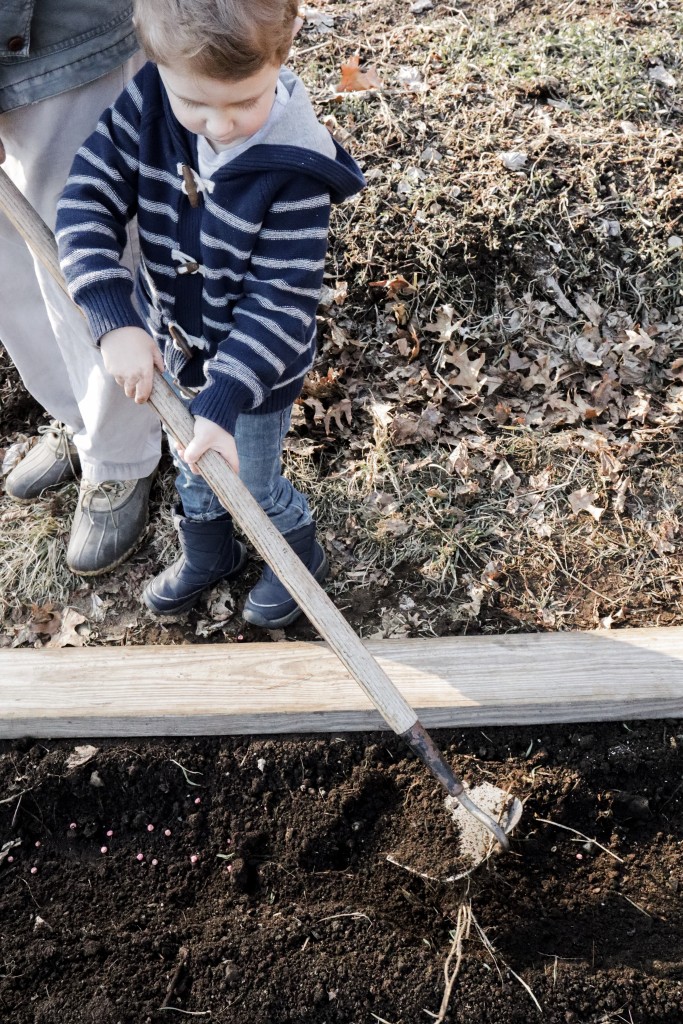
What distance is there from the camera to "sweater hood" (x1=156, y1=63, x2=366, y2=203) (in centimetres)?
179

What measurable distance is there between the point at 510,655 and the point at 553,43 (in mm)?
3360

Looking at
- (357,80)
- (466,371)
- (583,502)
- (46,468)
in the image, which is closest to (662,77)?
(357,80)

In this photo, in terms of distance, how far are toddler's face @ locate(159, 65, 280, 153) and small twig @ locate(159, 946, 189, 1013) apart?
2116 millimetres

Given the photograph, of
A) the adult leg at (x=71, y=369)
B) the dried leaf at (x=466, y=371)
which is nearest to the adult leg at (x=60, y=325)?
the adult leg at (x=71, y=369)

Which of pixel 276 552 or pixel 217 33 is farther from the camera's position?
pixel 276 552

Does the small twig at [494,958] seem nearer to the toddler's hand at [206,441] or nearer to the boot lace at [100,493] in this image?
the toddler's hand at [206,441]

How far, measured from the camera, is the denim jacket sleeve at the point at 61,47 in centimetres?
202

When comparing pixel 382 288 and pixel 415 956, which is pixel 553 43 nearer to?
pixel 382 288

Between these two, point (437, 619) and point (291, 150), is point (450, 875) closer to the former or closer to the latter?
point (437, 619)

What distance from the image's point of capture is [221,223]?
6.16 ft

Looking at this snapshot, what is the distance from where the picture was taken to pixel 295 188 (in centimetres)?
184

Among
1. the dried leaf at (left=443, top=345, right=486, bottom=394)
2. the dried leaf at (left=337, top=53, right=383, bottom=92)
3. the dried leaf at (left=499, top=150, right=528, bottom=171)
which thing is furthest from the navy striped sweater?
the dried leaf at (left=337, top=53, right=383, bottom=92)

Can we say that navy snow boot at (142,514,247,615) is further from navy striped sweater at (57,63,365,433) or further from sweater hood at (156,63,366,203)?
sweater hood at (156,63,366,203)

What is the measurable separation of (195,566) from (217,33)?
174 centimetres
